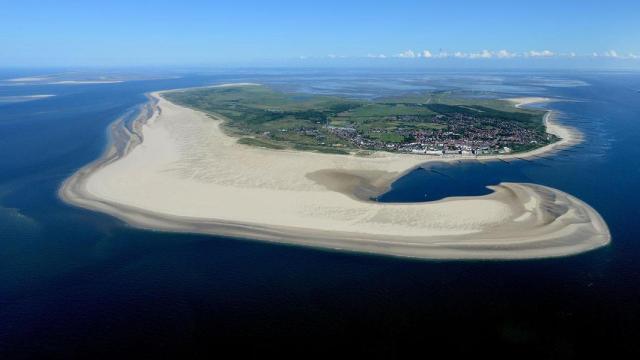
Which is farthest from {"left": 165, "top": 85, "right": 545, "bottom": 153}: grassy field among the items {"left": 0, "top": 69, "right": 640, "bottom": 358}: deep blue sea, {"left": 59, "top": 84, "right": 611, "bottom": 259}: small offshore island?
{"left": 0, "top": 69, "right": 640, "bottom": 358}: deep blue sea

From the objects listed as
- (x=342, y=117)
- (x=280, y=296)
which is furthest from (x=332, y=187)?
(x=342, y=117)

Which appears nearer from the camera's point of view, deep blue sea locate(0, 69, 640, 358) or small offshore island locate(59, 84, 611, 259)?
deep blue sea locate(0, 69, 640, 358)

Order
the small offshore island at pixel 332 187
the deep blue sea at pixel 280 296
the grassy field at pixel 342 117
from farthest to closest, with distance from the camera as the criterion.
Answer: the grassy field at pixel 342 117 < the small offshore island at pixel 332 187 < the deep blue sea at pixel 280 296

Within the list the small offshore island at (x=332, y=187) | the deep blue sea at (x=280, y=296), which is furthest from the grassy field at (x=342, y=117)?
the deep blue sea at (x=280, y=296)

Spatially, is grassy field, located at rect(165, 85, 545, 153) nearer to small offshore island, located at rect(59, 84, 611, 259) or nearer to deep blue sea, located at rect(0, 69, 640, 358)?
small offshore island, located at rect(59, 84, 611, 259)

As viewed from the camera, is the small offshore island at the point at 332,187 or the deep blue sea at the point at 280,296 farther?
the small offshore island at the point at 332,187

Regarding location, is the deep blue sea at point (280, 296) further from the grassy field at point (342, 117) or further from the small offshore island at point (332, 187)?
the grassy field at point (342, 117)

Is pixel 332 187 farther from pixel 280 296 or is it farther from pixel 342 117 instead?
pixel 342 117
